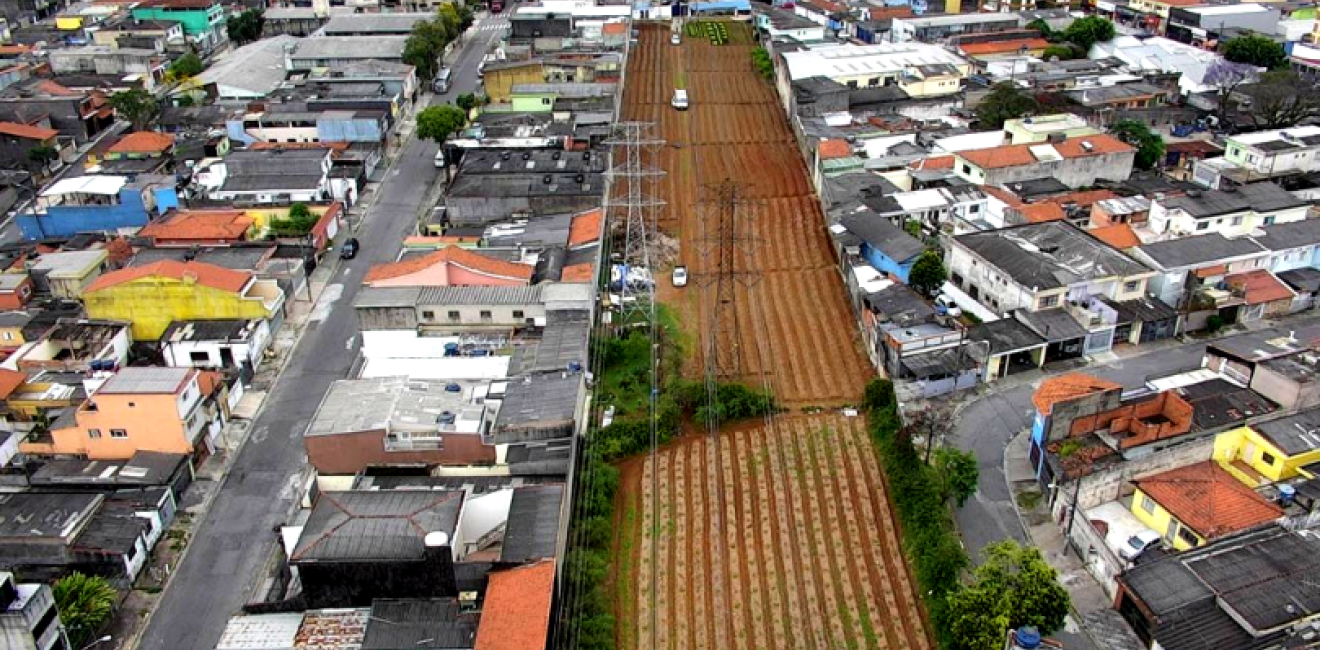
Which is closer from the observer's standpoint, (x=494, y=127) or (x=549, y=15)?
(x=494, y=127)

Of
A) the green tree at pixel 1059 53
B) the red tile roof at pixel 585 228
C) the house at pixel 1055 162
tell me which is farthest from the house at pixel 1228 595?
the green tree at pixel 1059 53

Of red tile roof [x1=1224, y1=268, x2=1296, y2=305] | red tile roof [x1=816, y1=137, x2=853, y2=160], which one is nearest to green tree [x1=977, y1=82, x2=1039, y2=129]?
red tile roof [x1=816, y1=137, x2=853, y2=160]

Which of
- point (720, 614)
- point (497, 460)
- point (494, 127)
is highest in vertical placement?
point (494, 127)

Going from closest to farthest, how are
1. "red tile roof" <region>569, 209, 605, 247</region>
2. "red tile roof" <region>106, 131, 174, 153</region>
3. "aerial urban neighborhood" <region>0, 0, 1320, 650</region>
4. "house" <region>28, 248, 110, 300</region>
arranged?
"aerial urban neighborhood" <region>0, 0, 1320, 650</region>, "house" <region>28, 248, 110, 300</region>, "red tile roof" <region>569, 209, 605, 247</region>, "red tile roof" <region>106, 131, 174, 153</region>

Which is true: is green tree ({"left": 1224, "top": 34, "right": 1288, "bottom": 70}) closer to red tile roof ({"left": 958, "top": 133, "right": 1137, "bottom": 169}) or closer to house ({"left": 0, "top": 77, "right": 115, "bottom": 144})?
red tile roof ({"left": 958, "top": 133, "right": 1137, "bottom": 169})

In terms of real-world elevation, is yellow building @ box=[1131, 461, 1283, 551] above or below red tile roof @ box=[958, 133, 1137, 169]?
below

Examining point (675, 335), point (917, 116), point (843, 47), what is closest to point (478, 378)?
point (675, 335)

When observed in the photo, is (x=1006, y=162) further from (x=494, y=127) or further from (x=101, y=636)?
(x=101, y=636)
